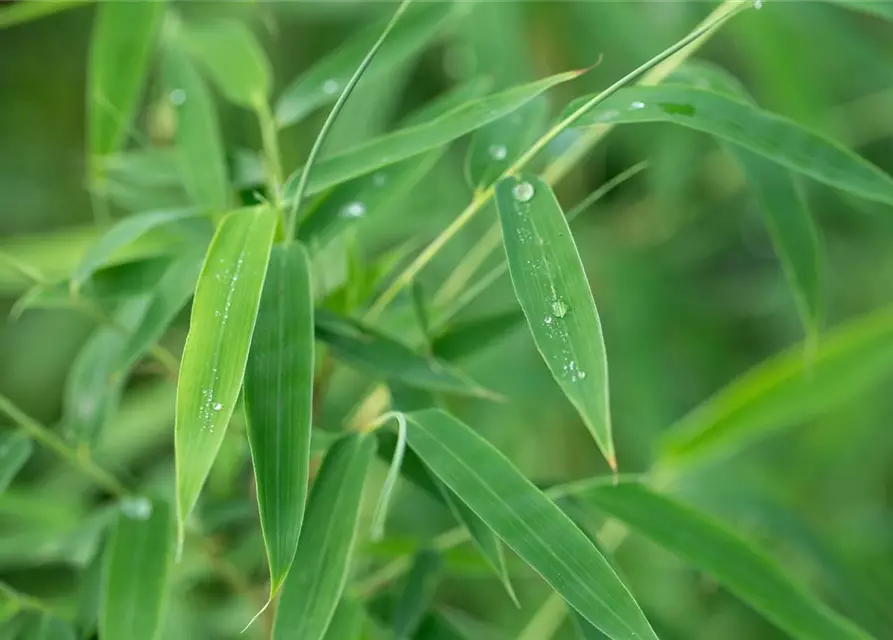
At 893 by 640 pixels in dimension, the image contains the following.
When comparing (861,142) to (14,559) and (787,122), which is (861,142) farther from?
(14,559)

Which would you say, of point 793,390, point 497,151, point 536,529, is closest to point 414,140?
point 497,151

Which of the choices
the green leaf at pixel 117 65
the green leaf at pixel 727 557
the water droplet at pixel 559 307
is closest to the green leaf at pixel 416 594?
the green leaf at pixel 727 557

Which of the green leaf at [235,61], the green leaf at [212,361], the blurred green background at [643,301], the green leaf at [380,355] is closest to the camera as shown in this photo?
the green leaf at [212,361]

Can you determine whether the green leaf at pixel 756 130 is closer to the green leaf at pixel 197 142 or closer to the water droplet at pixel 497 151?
the water droplet at pixel 497 151

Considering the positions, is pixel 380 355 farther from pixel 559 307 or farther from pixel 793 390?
pixel 793 390

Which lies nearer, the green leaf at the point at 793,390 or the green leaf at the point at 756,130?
the green leaf at the point at 756,130

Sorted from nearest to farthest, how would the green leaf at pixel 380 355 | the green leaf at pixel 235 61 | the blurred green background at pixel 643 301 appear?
the green leaf at pixel 380 355 < the green leaf at pixel 235 61 < the blurred green background at pixel 643 301
